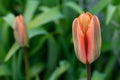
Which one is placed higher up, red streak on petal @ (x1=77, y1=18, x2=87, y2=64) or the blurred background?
red streak on petal @ (x1=77, y1=18, x2=87, y2=64)

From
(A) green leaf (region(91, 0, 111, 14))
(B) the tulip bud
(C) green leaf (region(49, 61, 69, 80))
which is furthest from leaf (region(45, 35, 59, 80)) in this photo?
(B) the tulip bud

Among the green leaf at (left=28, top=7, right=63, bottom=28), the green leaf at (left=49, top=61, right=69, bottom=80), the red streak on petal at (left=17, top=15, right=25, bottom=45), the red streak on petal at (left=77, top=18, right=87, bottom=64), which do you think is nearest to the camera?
the red streak on petal at (left=77, top=18, right=87, bottom=64)

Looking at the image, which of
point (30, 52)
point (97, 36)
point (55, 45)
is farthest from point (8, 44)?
point (97, 36)

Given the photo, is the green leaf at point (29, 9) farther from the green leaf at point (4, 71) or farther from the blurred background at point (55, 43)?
the green leaf at point (4, 71)

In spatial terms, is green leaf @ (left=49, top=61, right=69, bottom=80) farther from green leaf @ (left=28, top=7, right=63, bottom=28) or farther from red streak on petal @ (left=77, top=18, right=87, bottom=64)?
red streak on petal @ (left=77, top=18, right=87, bottom=64)

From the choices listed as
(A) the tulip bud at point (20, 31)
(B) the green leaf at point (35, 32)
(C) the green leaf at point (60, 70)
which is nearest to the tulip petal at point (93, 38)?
(A) the tulip bud at point (20, 31)
